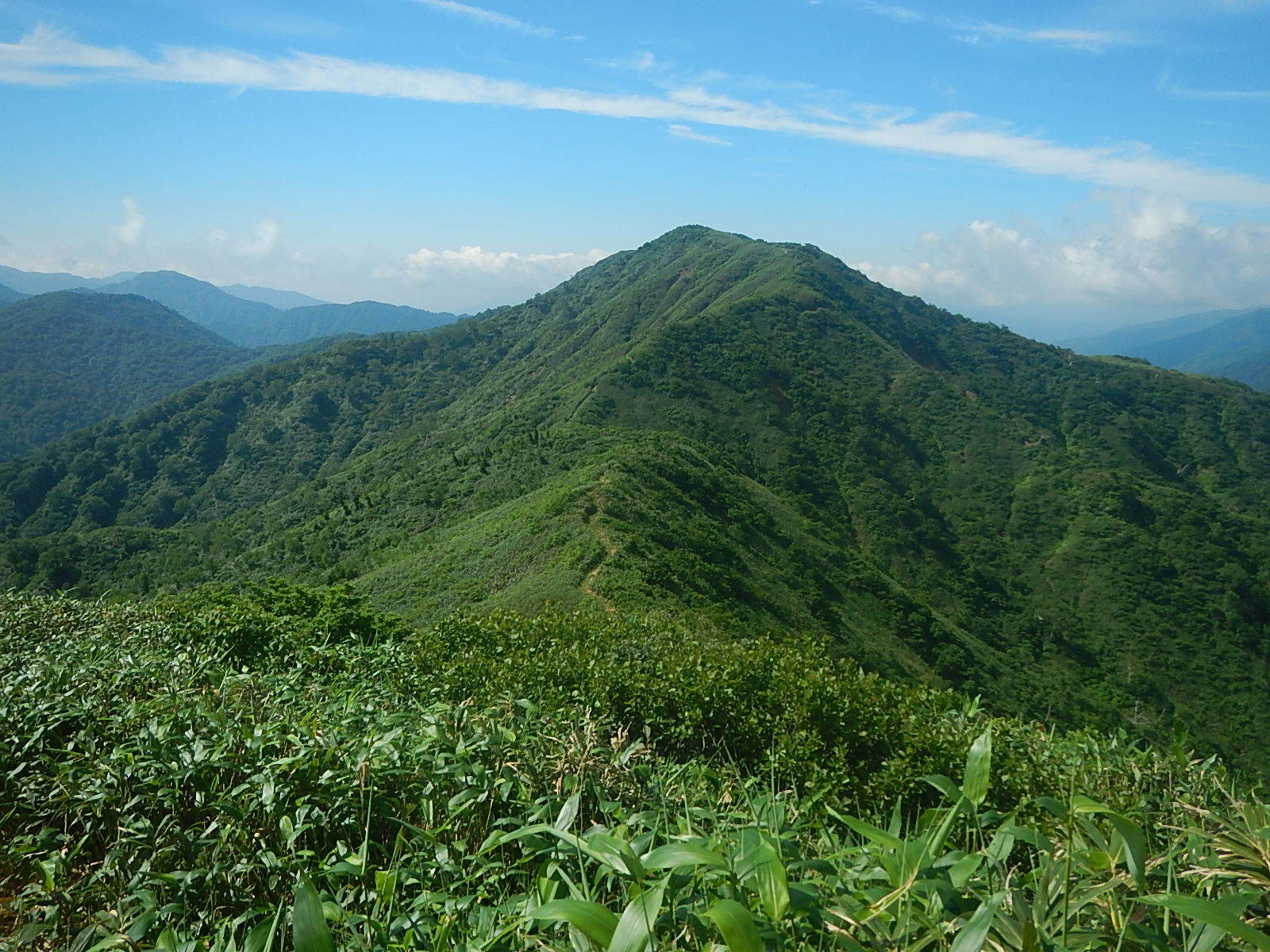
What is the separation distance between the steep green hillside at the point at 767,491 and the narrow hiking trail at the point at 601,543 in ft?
0.62

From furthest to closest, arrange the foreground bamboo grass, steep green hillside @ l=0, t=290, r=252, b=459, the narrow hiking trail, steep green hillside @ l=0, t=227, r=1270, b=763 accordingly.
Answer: steep green hillside @ l=0, t=290, r=252, b=459
steep green hillside @ l=0, t=227, r=1270, b=763
the narrow hiking trail
the foreground bamboo grass

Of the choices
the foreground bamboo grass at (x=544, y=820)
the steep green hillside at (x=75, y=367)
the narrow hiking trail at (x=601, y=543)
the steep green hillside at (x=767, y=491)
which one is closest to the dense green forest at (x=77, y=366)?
the steep green hillside at (x=75, y=367)

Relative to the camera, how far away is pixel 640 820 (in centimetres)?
271

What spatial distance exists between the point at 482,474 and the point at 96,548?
3623cm

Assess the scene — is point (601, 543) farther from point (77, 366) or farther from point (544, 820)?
point (77, 366)

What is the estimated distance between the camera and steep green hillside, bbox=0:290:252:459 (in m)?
139

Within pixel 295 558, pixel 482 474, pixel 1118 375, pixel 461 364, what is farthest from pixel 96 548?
pixel 1118 375

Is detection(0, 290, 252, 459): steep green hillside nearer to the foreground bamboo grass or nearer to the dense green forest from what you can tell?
the dense green forest

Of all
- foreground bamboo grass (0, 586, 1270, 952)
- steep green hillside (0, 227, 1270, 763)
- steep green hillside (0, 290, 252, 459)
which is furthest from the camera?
steep green hillside (0, 290, 252, 459)

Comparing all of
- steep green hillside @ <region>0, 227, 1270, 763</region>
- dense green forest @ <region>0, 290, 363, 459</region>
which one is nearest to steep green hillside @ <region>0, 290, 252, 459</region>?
dense green forest @ <region>0, 290, 363, 459</region>

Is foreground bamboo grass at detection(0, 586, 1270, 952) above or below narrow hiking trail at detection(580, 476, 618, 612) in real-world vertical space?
above

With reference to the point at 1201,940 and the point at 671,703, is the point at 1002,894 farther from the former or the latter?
the point at 671,703

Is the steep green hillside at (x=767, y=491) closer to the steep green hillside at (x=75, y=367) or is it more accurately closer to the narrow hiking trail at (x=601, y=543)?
the narrow hiking trail at (x=601, y=543)

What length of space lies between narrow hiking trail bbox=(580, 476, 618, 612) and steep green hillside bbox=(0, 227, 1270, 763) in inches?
7.4
